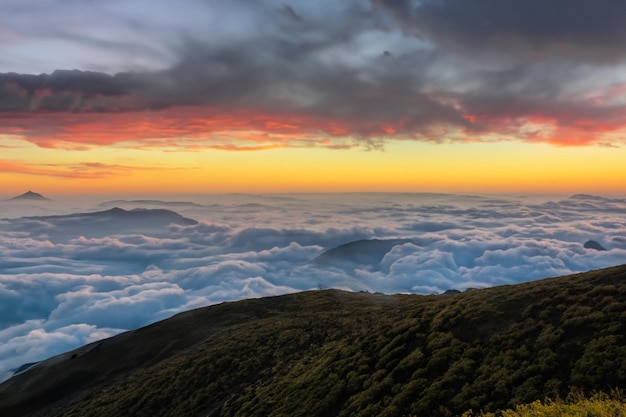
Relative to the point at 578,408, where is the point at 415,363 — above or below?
below

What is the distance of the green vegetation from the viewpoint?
13250mm

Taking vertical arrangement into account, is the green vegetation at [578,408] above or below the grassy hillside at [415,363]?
above

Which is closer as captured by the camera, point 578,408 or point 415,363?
point 578,408

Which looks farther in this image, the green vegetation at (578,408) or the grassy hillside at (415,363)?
the grassy hillside at (415,363)

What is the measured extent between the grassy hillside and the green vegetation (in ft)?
3.18

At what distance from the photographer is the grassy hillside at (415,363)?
63.0ft

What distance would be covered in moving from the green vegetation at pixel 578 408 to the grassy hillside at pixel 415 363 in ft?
3.18

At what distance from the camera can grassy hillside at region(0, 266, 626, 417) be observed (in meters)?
19.2

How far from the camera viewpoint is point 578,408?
13875 mm

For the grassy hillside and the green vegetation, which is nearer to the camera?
the green vegetation

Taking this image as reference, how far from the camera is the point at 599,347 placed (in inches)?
769

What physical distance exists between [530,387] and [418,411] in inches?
212

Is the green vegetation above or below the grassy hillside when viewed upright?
above

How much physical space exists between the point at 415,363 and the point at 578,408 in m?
11.5
